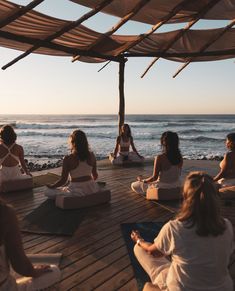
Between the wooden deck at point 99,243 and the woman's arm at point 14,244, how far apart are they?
35.4 inches

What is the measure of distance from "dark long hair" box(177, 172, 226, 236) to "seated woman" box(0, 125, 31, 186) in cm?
455

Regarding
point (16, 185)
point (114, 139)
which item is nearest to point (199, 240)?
point (16, 185)

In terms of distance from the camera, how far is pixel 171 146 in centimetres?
499

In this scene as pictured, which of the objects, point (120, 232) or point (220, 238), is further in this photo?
point (120, 232)

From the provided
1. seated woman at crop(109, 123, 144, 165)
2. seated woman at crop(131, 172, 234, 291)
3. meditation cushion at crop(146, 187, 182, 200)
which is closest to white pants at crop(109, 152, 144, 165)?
seated woman at crop(109, 123, 144, 165)

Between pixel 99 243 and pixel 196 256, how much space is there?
6.45ft

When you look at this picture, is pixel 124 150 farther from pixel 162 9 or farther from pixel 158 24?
pixel 162 9

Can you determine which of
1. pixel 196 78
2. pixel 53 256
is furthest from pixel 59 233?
pixel 196 78

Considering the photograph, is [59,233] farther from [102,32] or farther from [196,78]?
[196,78]

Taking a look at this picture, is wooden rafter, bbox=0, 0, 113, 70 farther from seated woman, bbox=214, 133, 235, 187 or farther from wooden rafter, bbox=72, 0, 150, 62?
seated woman, bbox=214, 133, 235, 187

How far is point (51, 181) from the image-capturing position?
7059 millimetres

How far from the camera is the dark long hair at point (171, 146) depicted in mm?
4879

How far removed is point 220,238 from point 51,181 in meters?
5.53

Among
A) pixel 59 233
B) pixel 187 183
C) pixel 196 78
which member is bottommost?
pixel 59 233
